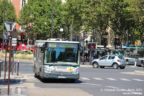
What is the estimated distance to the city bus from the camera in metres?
25.2

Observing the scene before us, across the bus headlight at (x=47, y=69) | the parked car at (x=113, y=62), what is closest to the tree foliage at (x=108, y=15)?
the parked car at (x=113, y=62)

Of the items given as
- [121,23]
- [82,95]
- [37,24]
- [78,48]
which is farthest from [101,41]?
[82,95]

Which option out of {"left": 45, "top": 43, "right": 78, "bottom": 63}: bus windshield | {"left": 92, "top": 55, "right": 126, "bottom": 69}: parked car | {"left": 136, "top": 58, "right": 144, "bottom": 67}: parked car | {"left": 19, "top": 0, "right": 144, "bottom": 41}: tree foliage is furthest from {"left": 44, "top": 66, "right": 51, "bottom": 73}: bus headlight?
{"left": 136, "top": 58, "right": 144, "bottom": 67}: parked car

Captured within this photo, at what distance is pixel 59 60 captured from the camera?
25.4 meters

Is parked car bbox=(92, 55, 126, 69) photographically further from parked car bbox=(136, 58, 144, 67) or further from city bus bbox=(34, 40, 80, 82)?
city bus bbox=(34, 40, 80, 82)

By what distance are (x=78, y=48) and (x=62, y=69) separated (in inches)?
65.0

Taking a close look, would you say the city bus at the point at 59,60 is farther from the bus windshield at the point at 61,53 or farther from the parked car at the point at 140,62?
the parked car at the point at 140,62

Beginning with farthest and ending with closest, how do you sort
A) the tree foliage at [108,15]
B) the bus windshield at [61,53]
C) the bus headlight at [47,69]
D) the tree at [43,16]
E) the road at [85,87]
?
1. the tree at [43,16]
2. the tree foliage at [108,15]
3. the bus windshield at [61,53]
4. the bus headlight at [47,69]
5. the road at [85,87]

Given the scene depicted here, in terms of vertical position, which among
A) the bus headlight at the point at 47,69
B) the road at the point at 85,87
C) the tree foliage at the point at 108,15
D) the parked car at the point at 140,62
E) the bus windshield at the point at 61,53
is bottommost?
the road at the point at 85,87

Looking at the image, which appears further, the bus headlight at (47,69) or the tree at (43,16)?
the tree at (43,16)

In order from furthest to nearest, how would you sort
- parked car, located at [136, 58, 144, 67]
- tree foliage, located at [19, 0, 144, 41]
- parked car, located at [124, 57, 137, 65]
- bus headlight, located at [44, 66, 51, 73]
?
parked car, located at [124, 57, 137, 65]
tree foliage, located at [19, 0, 144, 41]
parked car, located at [136, 58, 144, 67]
bus headlight, located at [44, 66, 51, 73]

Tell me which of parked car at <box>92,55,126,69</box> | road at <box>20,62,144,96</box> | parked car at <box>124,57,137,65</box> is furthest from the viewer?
parked car at <box>124,57,137,65</box>

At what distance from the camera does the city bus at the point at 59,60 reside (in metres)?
25.2

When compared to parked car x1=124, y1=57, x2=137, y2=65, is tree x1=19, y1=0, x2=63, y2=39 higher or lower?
higher
